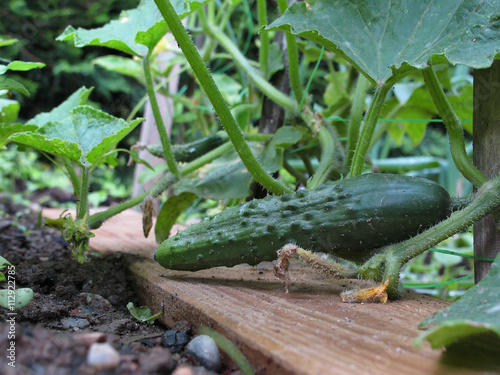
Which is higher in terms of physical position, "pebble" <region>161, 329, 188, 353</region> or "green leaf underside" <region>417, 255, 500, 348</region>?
"green leaf underside" <region>417, 255, 500, 348</region>

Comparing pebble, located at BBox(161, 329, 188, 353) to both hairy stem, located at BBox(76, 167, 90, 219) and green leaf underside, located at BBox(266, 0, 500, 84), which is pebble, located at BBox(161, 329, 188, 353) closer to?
hairy stem, located at BBox(76, 167, 90, 219)

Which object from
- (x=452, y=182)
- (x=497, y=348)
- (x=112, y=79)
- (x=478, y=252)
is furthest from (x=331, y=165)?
(x=112, y=79)

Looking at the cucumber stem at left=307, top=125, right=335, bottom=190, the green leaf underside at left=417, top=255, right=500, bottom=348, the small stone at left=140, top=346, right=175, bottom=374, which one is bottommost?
the small stone at left=140, top=346, right=175, bottom=374

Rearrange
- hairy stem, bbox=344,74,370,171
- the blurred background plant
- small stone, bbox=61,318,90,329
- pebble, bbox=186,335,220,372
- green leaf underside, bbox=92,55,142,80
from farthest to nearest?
green leaf underside, bbox=92,55,142,80 < the blurred background plant < hairy stem, bbox=344,74,370,171 < small stone, bbox=61,318,90,329 < pebble, bbox=186,335,220,372

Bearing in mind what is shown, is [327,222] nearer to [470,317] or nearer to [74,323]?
[470,317]

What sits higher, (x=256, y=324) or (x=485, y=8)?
(x=485, y=8)

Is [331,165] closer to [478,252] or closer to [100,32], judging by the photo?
[478,252]

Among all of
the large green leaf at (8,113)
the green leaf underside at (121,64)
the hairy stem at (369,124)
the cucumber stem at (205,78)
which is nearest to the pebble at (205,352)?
the cucumber stem at (205,78)

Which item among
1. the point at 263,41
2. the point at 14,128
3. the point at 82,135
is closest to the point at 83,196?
the point at 82,135

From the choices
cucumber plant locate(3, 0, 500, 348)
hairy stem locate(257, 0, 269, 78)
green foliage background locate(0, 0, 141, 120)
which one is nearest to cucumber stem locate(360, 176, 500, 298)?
cucumber plant locate(3, 0, 500, 348)
